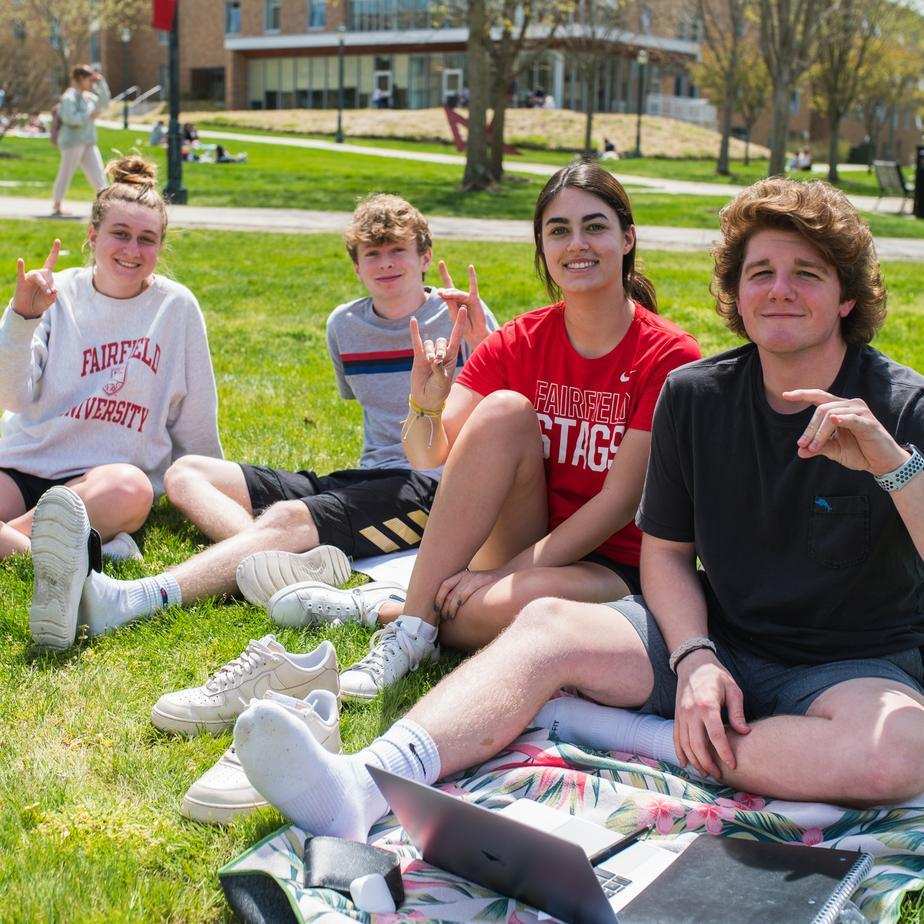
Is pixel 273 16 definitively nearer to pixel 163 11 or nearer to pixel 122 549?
pixel 163 11

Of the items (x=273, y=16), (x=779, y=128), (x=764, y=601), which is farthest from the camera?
(x=273, y=16)

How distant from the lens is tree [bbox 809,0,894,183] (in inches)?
1367

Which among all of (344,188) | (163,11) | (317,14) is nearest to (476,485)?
(163,11)

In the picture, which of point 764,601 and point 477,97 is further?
point 477,97

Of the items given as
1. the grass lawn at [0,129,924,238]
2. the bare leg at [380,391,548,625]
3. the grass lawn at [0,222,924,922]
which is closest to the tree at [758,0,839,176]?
the grass lawn at [0,129,924,238]

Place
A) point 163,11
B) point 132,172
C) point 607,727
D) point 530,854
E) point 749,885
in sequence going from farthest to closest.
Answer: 1. point 163,11
2. point 132,172
3. point 607,727
4. point 749,885
5. point 530,854

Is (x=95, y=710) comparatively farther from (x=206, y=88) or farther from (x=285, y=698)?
(x=206, y=88)

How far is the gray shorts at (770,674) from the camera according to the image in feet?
9.54

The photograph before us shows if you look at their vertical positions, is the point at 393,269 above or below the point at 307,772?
above

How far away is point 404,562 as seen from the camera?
468cm

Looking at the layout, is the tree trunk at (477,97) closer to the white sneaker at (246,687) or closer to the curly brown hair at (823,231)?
the curly brown hair at (823,231)

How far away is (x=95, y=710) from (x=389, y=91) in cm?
6190

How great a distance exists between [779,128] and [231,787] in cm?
2350

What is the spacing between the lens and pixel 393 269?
4770mm
